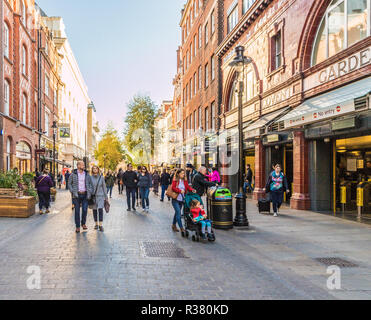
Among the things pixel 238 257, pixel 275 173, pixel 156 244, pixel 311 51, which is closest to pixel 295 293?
pixel 238 257

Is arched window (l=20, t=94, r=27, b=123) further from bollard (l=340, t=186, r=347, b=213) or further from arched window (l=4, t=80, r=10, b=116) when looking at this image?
bollard (l=340, t=186, r=347, b=213)

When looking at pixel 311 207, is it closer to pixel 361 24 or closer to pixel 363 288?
pixel 361 24

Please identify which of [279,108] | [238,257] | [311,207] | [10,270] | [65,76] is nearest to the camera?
[10,270]

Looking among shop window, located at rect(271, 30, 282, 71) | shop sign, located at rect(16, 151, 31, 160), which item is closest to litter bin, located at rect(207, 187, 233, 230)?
shop window, located at rect(271, 30, 282, 71)

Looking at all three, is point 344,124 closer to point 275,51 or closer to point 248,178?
point 275,51

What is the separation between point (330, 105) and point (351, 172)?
12.9ft

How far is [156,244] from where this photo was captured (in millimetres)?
7930

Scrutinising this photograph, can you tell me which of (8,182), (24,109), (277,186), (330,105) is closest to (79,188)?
(8,182)

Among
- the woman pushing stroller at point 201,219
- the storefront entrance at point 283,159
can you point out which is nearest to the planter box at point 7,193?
the woman pushing stroller at point 201,219

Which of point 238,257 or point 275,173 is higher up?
point 275,173

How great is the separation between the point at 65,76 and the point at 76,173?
161 ft

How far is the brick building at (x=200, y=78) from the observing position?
91.7 feet

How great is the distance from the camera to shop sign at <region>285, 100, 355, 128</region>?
9.81m

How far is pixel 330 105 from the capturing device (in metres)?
10.7
